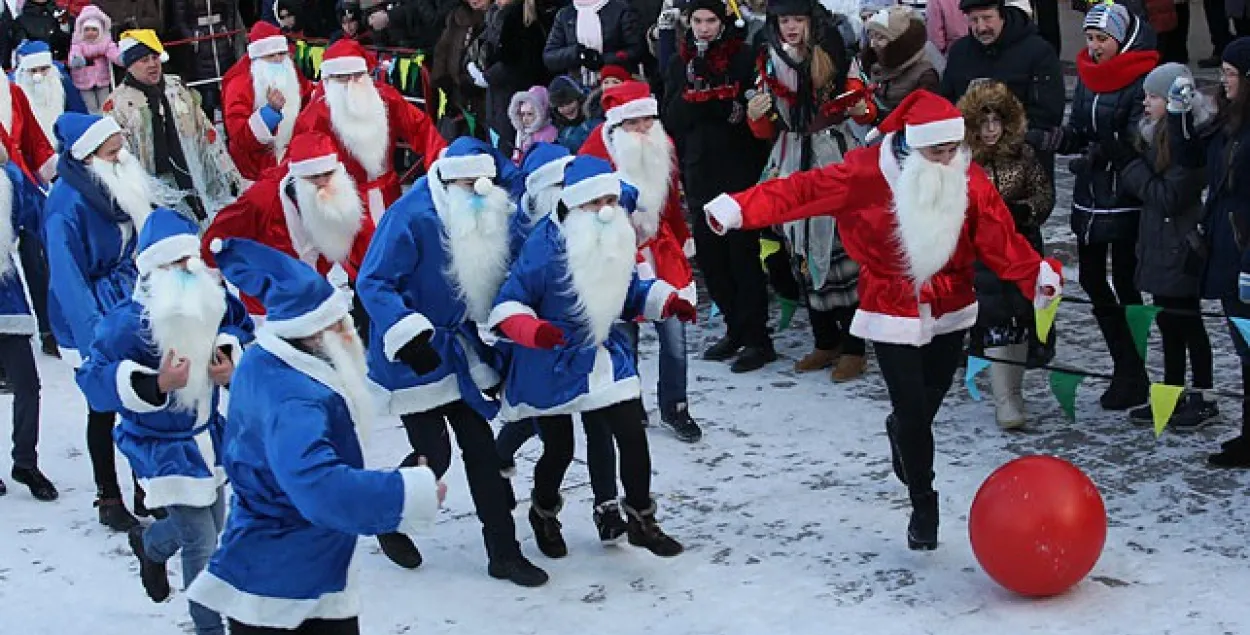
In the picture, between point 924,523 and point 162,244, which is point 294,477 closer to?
point 162,244

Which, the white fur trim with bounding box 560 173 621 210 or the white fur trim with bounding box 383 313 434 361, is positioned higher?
the white fur trim with bounding box 560 173 621 210

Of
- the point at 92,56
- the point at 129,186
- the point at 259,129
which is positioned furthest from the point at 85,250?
the point at 92,56

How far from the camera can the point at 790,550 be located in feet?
23.8

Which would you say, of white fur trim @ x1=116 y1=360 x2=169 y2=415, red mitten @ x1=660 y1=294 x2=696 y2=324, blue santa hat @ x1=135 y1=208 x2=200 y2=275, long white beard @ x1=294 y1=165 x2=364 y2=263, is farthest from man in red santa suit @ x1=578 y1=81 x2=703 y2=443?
white fur trim @ x1=116 y1=360 x2=169 y2=415

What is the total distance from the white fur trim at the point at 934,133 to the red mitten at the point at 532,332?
1456 millimetres

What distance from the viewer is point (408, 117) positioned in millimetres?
9641

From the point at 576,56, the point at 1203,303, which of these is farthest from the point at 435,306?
the point at 1203,303

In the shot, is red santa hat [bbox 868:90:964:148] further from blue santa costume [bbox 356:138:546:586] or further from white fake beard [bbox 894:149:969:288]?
blue santa costume [bbox 356:138:546:586]

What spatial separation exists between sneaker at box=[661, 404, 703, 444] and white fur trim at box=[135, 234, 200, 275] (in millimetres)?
2958

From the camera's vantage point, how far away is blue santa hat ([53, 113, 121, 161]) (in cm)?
760

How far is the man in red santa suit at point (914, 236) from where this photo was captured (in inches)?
270

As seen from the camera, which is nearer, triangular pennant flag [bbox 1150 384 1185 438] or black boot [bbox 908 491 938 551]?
Result: black boot [bbox 908 491 938 551]

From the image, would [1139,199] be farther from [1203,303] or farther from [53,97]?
[53,97]

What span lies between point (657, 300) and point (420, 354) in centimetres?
98
